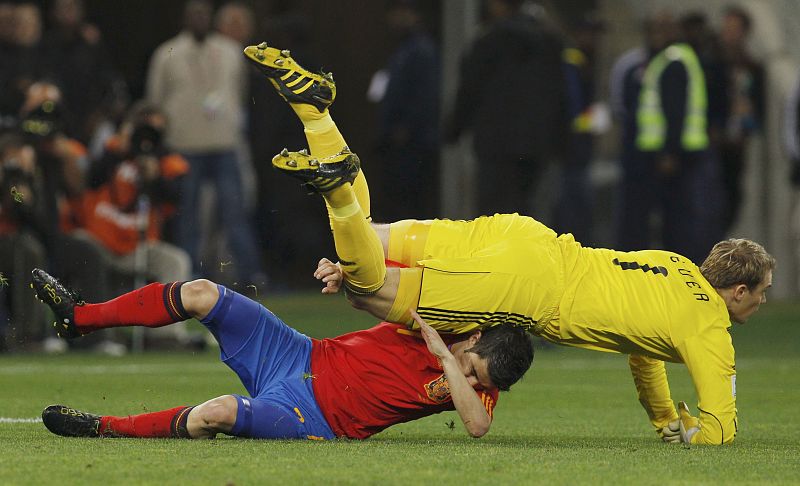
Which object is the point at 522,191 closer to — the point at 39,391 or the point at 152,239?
the point at 152,239

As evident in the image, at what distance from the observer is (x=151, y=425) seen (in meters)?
7.19

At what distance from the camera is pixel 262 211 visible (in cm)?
1884

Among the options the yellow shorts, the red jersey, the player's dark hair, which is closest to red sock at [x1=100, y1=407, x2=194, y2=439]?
the red jersey

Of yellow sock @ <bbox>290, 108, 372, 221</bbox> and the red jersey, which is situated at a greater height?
yellow sock @ <bbox>290, 108, 372, 221</bbox>

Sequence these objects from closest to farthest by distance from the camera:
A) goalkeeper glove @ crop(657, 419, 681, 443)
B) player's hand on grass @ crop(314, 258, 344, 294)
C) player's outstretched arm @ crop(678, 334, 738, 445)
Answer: player's outstretched arm @ crop(678, 334, 738, 445) → player's hand on grass @ crop(314, 258, 344, 294) → goalkeeper glove @ crop(657, 419, 681, 443)

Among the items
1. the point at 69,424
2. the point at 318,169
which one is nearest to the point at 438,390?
the point at 318,169

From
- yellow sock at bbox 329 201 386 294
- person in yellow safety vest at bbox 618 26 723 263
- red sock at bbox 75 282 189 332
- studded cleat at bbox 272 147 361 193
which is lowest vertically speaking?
person in yellow safety vest at bbox 618 26 723 263

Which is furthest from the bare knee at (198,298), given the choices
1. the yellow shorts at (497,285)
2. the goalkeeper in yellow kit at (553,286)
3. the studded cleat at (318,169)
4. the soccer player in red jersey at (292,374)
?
the yellow shorts at (497,285)

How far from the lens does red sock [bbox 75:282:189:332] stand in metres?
7.22

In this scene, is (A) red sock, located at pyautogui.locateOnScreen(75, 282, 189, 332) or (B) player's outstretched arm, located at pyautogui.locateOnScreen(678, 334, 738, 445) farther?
(B) player's outstretched arm, located at pyautogui.locateOnScreen(678, 334, 738, 445)

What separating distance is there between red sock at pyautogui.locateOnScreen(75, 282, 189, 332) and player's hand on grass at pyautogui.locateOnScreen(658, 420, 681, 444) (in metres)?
2.35

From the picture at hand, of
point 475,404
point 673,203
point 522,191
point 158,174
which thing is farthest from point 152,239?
point 475,404

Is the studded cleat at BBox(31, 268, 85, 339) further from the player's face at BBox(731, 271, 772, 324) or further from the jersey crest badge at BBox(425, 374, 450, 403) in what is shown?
the player's face at BBox(731, 271, 772, 324)

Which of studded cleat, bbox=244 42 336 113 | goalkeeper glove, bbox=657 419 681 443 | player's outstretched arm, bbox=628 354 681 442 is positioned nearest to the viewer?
studded cleat, bbox=244 42 336 113
